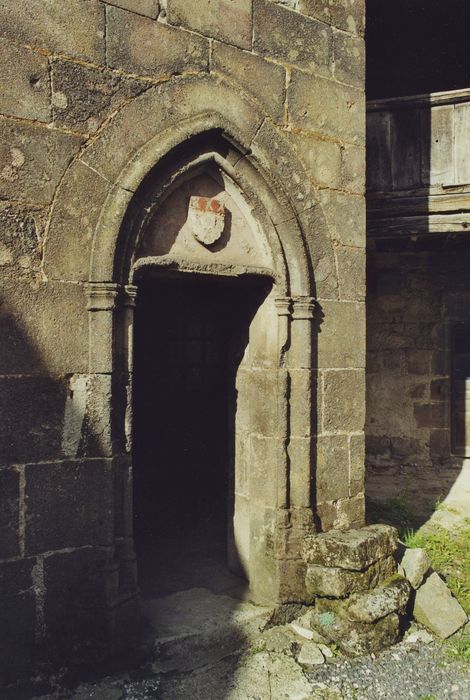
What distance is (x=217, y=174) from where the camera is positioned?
13.5ft

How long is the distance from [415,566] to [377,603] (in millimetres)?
550

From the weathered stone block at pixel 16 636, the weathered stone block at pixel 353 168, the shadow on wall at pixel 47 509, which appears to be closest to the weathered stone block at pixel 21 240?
the shadow on wall at pixel 47 509

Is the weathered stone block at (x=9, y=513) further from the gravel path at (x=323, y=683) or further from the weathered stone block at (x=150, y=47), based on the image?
the weathered stone block at (x=150, y=47)

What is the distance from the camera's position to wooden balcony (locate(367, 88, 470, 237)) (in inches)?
231

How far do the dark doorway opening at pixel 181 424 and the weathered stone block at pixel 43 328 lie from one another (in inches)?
59.5

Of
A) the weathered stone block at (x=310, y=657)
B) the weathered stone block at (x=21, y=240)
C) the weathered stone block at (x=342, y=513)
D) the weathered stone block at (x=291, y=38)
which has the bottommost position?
the weathered stone block at (x=310, y=657)

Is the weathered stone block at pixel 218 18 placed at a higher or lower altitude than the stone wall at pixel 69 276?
higher

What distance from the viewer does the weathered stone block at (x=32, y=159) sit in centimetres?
329

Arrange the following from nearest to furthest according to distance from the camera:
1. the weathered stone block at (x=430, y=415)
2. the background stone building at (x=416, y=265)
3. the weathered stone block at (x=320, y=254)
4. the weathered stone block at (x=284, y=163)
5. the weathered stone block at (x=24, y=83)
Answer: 1. the weathered stone block at (x=24, y=83)
2. the weathered stone block at (x=284, y=163)
3. the weathered stone block at (x=320, y=254)
4. the background stone building at (x=416, y=265)
5. the weathered stone block at (x=430, y=415)

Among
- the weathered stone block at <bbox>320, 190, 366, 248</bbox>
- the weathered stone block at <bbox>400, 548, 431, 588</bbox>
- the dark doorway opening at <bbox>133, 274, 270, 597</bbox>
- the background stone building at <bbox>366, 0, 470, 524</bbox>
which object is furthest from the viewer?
the background stone building at <bbox>366, 0, 470, 524</bbox>

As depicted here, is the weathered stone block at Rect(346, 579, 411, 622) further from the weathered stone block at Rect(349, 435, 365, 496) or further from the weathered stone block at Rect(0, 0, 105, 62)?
the weathered stone block at Rect(0, 0, 105, 62)

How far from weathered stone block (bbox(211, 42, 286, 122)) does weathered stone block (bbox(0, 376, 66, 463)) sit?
2320 mm

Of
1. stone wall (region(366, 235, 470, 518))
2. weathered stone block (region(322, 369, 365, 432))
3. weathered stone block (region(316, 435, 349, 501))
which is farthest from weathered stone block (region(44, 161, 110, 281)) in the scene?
stone wall (region(366, 235, 470, 518))

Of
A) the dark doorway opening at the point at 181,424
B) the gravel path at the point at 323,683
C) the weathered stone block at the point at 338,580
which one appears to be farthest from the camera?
the dark doorway opening at the point at 181,424
